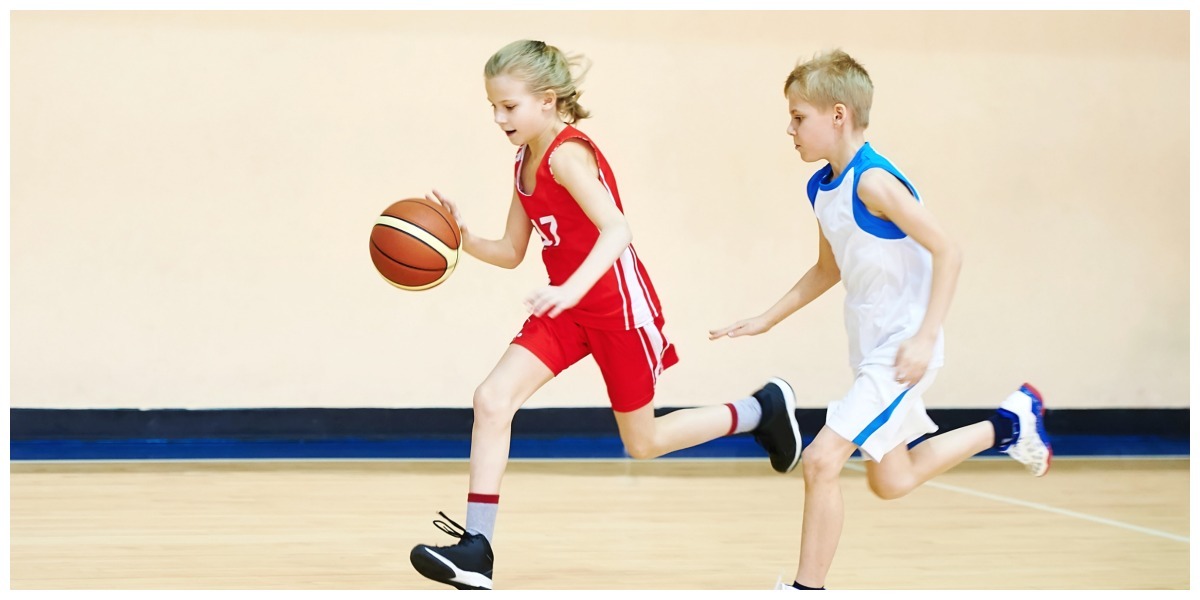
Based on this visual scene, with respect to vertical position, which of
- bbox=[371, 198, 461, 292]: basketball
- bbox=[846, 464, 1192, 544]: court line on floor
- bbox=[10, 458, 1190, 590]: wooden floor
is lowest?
bbox=[846, 464, 1192, 544]: court line on floor

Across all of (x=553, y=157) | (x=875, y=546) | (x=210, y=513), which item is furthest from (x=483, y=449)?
(x=210, y=513)

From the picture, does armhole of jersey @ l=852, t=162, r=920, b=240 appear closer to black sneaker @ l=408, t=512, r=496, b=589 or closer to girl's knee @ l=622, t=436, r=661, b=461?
girl's knee @ l=622, t=436, r=661, b=461

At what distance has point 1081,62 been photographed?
595 cm

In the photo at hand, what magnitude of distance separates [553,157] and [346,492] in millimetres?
2066

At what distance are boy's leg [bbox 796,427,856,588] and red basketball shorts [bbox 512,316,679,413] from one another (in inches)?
21.6

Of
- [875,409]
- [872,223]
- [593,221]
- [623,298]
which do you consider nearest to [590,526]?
[623,298]

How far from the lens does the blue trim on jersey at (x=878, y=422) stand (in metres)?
2.39

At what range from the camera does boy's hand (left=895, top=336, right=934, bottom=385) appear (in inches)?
91.5

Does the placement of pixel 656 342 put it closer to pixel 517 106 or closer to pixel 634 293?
pixel 634 293

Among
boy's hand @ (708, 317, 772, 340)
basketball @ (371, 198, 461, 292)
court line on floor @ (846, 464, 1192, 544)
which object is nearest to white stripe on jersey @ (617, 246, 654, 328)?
boy's hand @ (708, 317, 772, 340)

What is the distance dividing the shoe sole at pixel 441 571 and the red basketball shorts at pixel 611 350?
50 cm
